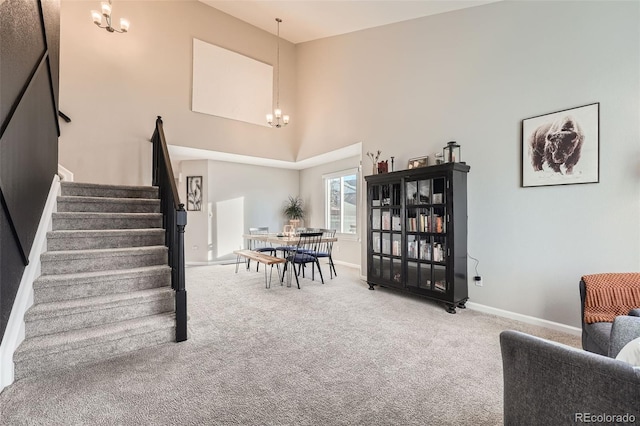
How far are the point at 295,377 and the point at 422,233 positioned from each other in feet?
7.72

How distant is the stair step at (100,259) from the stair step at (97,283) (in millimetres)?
77

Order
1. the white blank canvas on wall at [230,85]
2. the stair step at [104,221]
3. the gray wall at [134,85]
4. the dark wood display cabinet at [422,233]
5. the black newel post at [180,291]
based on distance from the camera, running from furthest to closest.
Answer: the white blank canvas on wall at [230,85] < the gray wall at [134,85] < the dark wood display cabinet at [422,233] < the stair step at [104,221] < the black newel post at [180,291]

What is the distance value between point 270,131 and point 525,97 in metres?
4.79

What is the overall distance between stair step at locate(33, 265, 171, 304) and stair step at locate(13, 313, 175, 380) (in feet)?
1.06

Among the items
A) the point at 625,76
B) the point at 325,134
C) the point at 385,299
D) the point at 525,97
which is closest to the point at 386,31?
the point at 325,134

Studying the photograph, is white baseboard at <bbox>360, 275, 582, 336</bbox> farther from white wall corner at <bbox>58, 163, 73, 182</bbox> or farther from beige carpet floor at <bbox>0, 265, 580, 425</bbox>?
white wall corner at <bbox>58, 163, 73, 182</bbox>

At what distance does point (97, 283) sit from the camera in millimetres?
2461

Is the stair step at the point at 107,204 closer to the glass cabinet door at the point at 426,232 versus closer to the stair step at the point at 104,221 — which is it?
the stair step at the point at 104,221

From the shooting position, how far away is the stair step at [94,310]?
2119 millimetres

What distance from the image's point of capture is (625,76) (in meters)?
2.42

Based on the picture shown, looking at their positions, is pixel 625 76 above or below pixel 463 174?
above

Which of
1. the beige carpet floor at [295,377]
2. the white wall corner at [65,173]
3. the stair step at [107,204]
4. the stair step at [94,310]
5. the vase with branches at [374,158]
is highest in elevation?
the vase with branches at [374,158]

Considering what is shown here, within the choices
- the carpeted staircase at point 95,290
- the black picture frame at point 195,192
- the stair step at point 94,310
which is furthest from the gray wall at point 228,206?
the stair step at point 94,310

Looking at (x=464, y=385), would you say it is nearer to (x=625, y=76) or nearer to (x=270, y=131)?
(x=625, y=76)
